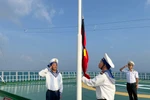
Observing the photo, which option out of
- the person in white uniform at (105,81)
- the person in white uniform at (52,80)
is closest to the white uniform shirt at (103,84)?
the person in white uniform at (105,81)

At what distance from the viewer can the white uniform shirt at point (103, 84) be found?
380 centimetres

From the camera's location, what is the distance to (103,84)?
388cm

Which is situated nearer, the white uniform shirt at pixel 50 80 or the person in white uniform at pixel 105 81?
the person in white uniform at pixel 105 81

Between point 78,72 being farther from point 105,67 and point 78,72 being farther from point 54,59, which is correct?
point 54,59

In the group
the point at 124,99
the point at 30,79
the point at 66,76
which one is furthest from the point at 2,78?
the point at 124,99

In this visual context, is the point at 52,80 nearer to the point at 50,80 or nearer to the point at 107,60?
the point at 50,80

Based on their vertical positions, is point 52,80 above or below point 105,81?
below

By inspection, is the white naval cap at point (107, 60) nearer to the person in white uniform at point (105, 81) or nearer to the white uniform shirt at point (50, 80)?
the person in white uniform at point (105, 81)

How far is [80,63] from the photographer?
3701 millimetres

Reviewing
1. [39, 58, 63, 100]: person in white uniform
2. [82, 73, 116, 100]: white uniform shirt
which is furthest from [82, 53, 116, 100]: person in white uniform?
[39, 58, 63, 100]: person in white uniform

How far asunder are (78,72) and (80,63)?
0.17 metres

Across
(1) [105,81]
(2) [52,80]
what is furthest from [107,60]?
(2) [52,80]

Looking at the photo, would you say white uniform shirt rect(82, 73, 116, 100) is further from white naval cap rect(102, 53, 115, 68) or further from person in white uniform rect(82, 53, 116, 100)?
white naval cap rect(102, 53, 115, 68)

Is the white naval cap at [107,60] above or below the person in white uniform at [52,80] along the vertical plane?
above
